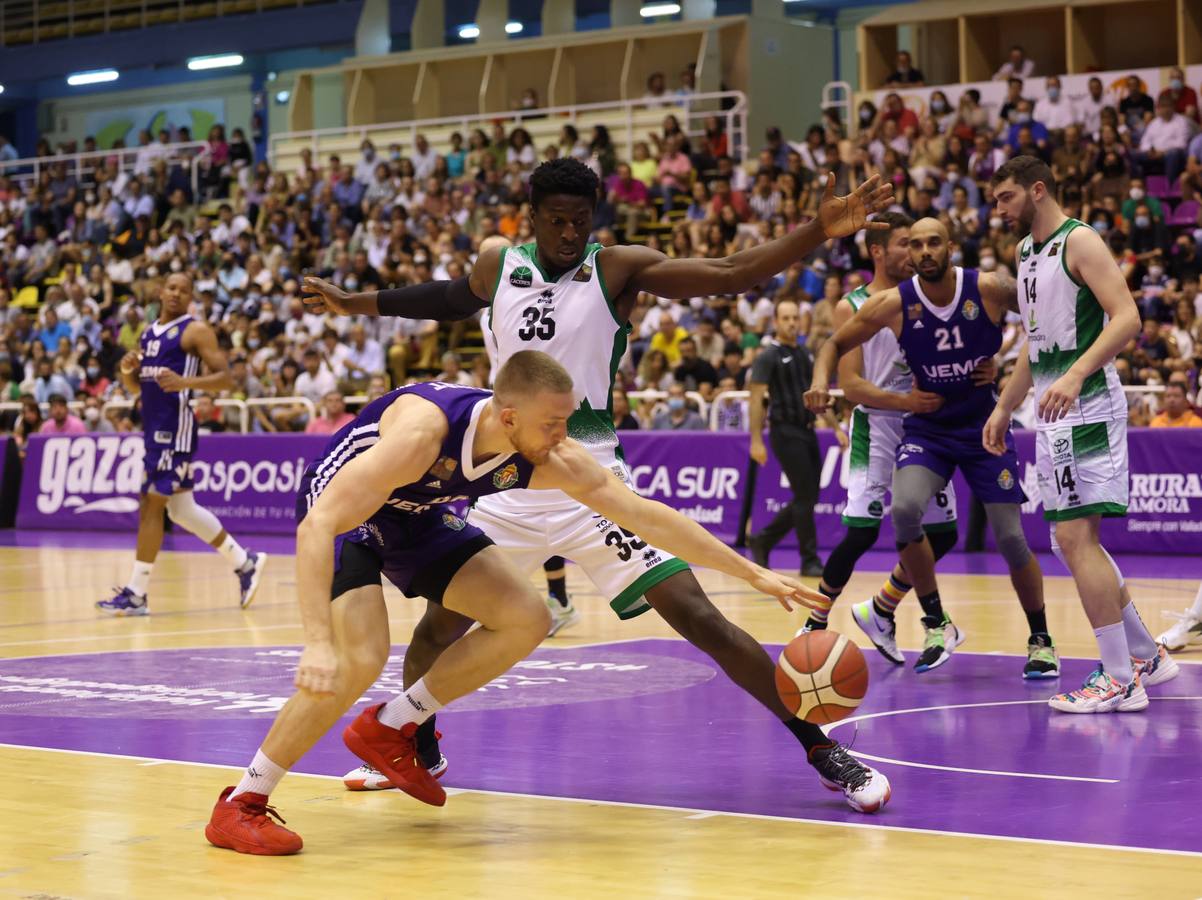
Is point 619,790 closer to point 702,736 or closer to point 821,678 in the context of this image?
point 821,678

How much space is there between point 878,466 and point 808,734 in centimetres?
A: 408

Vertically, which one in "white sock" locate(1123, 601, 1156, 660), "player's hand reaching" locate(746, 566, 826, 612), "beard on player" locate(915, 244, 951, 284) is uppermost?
"beard on player" locate(915, 244, 951, 284)

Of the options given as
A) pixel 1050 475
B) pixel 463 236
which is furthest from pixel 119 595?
pixel 463 236

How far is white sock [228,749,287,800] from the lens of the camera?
5.87 m

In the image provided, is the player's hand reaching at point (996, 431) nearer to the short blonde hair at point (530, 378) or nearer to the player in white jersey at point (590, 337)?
the player in white jersey at point (590, 337)

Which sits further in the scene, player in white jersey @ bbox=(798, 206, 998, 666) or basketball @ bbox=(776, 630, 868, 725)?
player in white jersey @ bbox=(798, 206, 998, 666)

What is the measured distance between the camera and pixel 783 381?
15758 millimetres

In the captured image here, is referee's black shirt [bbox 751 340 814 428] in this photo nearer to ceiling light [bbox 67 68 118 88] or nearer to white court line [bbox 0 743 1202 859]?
white court line [bbox 0 743 1202 859]

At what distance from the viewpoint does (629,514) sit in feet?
19.7

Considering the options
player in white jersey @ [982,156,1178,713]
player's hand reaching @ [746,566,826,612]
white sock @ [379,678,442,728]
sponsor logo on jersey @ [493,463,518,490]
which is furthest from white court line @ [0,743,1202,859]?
player in white jersey @ [982,156,1178,713]

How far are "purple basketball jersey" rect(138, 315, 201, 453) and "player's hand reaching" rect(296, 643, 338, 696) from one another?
28.1 feet

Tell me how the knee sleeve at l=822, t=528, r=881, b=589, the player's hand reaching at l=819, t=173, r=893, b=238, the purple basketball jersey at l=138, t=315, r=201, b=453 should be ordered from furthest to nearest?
the purple basketball jersey at l=138, t=315, r=201, b=453 → the knee sleeve at l=822, t=528, r=881, b=589 → the player's hand reaching at l=819, t=173, r=893, b=238

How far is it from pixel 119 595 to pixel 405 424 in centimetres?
823

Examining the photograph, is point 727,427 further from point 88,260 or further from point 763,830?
point 88,260
